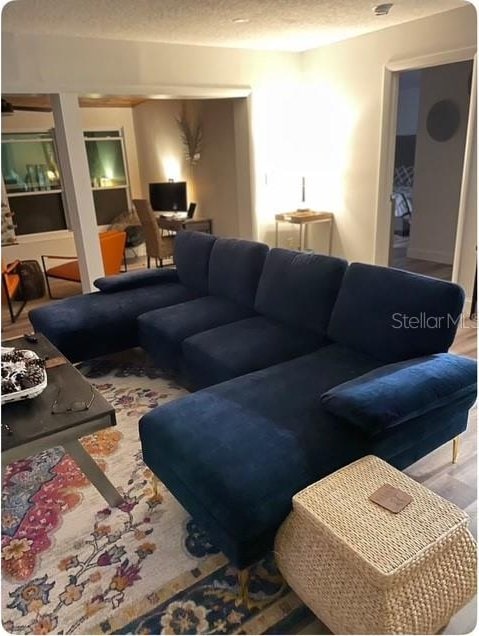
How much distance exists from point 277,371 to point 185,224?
4.53 metres

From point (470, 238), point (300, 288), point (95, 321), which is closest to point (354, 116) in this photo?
point (470, 238)

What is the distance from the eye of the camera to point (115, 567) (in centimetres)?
171

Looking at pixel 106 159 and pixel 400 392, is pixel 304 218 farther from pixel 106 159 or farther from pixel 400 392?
pixel 106 159

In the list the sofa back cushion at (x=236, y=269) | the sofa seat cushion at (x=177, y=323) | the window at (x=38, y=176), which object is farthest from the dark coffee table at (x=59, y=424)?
the window at (x=38, y=176)

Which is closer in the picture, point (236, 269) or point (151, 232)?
point (236, 269)

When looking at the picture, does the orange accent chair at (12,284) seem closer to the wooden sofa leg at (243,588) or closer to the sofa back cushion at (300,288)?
the sofa back cushion at (300,288)

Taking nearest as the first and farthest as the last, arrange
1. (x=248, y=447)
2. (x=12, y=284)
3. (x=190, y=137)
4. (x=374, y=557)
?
(x=374, y=557), (x=248, y=447), (x=12, y=284), (x=190, y=137)

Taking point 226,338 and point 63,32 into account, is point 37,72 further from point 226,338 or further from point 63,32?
point 226,338

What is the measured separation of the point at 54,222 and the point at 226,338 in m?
4.88

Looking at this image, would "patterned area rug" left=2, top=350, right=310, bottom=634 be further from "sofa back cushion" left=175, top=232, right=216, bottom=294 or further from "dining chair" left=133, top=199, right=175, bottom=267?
"dining chair" left=133, top=199, right=175, bottom=267

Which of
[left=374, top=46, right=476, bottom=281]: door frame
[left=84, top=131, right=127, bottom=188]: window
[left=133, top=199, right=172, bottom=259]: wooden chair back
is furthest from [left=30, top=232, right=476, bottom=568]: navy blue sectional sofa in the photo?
[left=84, top=131, right=127, bottom=188]: window

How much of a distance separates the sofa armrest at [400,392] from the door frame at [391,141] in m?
2.33

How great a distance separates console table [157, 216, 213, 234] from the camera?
6.39m

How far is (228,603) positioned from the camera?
1555 millimetres
